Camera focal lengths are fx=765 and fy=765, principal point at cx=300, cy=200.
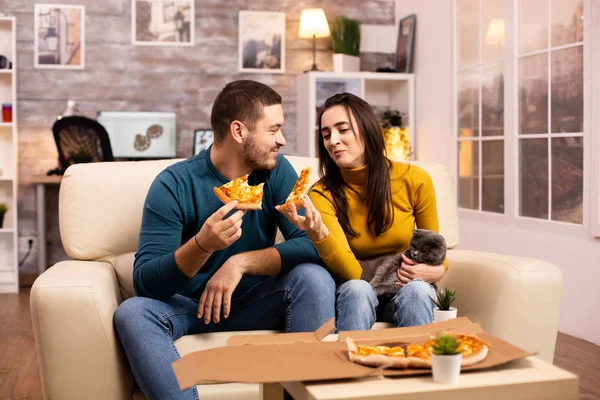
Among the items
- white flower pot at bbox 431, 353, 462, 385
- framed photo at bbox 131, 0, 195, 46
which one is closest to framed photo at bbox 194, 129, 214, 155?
framed photo at bbox 131, 0, 195, 46

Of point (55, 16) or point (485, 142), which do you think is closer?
point (485, 142)

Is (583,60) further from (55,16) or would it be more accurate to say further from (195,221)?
(55,16)

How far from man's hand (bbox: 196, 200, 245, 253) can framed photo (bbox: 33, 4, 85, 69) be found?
14.5 ft

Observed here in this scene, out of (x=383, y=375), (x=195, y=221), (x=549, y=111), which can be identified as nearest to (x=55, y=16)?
(x=549, y=111)

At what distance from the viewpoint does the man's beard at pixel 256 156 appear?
90.8 inches

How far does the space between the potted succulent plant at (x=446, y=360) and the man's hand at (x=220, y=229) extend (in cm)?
72

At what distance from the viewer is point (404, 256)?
2379 millimetres

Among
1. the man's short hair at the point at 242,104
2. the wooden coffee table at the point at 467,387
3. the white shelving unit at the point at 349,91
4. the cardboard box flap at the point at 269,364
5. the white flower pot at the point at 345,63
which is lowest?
the wooden coffee table at the point at 467,387

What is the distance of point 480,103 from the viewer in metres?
4.89

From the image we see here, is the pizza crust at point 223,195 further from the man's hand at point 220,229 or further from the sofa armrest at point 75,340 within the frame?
the sofa armrest at point 75,340

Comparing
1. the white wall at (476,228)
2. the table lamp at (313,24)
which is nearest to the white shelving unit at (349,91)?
the white wall at (476,228)

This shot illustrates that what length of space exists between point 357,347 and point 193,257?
0.66m

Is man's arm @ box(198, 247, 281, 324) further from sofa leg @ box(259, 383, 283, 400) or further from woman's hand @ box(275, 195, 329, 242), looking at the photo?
sofa leg @ box(259, 383, 283, 400)

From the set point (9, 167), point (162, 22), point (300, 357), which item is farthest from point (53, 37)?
point (300, 357)
